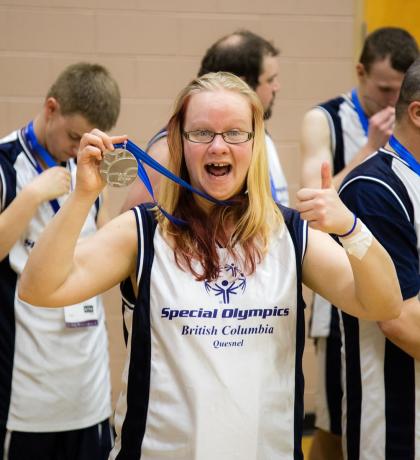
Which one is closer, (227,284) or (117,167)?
(117,167)

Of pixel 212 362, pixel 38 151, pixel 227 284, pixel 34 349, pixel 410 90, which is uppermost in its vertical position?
pixel 410 90

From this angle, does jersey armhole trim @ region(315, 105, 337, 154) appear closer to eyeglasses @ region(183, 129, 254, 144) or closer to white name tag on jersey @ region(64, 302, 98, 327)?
white name tag on jersey @ region(64, 302, 98, 327)

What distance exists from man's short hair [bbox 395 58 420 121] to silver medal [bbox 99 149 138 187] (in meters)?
0.95

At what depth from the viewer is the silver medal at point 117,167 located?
5.98ft

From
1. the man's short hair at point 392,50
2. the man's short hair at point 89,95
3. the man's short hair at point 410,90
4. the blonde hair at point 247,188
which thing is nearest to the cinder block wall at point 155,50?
the man's short hair at point 392,50

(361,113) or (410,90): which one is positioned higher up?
(410,90)

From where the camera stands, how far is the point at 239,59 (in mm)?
3320

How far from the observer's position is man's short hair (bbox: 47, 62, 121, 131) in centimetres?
296

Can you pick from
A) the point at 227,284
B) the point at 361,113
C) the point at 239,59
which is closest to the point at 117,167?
the point at 227,284

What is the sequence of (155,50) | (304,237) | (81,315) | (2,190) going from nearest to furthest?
(304,237) < (2,190) < (81,315) < (155,50)

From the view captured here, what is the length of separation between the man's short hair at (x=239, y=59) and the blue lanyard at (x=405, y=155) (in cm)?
102

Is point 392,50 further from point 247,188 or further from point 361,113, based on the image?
point 247,188

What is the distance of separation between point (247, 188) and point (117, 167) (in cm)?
37

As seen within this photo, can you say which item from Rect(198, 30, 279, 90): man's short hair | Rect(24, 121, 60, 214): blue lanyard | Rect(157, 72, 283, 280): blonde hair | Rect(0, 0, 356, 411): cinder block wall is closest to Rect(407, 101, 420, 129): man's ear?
Rect(157, 72, 283, 280): blonde hair
